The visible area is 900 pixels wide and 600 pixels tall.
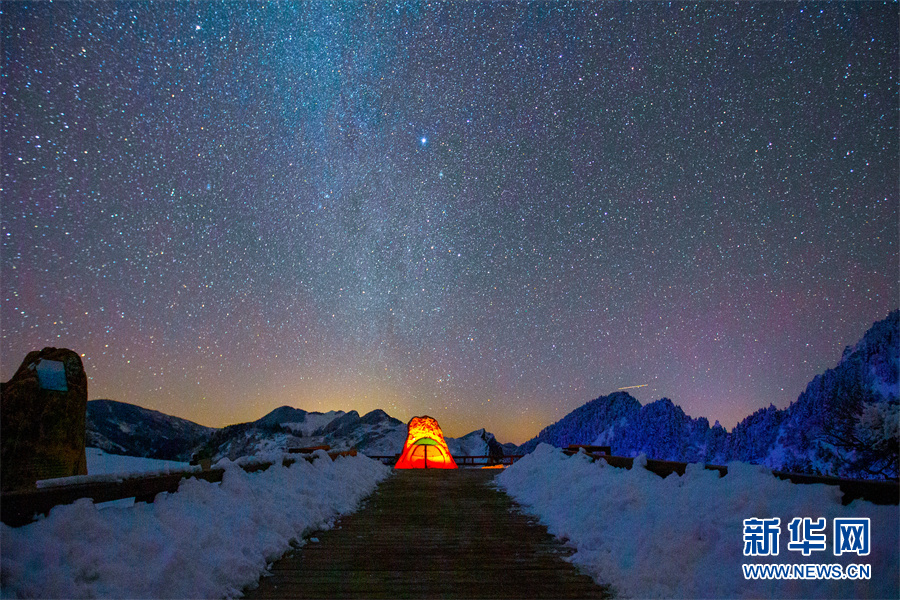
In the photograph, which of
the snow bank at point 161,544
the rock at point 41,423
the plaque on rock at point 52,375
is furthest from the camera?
the plaque on rock at point 52,375

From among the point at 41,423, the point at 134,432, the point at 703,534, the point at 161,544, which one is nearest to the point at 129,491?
the point at 161,544

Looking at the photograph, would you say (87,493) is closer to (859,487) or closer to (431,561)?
(431,561)

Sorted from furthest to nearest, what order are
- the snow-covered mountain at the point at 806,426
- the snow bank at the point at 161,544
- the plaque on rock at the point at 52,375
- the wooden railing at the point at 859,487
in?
the snow-covered mountain at the point at 806,426, the plaque on rock at the point at 52,375, the wooden railing at the point at 859,487, the snow bank at the point at 161,544

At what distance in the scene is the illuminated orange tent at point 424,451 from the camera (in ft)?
77.0

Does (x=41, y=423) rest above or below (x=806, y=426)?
below

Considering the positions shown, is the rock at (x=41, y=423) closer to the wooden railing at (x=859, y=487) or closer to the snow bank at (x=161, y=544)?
the snow bank at (x=161, y=544)

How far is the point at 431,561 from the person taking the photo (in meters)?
4.47

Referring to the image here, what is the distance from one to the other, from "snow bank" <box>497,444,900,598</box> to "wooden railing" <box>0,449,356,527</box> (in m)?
3.68

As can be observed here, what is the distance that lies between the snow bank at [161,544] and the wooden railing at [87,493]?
8cm

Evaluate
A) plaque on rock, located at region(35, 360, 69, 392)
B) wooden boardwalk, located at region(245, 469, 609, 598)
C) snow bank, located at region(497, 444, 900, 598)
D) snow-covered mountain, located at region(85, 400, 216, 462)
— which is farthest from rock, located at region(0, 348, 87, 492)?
snow-covered mountain, located at region(85, 400, 216, 462)

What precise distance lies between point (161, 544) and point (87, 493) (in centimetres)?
59

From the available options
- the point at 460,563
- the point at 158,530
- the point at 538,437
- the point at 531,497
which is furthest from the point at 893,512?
the point at 538,437

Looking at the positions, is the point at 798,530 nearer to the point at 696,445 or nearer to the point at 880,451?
the point at 880,451

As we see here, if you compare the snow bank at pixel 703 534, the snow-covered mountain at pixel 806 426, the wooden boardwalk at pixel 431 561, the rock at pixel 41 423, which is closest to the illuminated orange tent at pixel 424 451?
the snow-covered mountain at pixel 806 426
